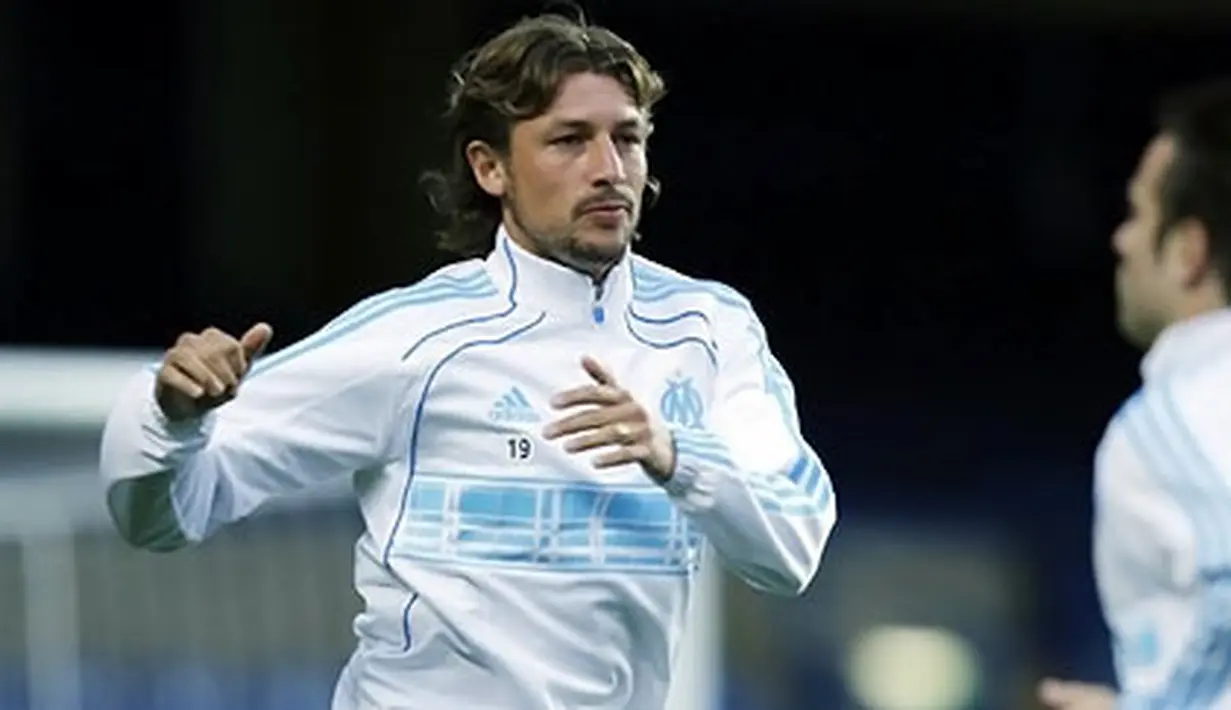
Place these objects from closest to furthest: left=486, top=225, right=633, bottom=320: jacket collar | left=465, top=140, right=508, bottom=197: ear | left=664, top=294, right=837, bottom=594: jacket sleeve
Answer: left=664, top=294, right=837, bottom=594: jacket sleeve
left=486, top=225, right=633, bottom=320: jacket collar
left=465, top=140, right=508, bottom=197: ear

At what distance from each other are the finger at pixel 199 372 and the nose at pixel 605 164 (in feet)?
1.97

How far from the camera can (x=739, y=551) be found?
4.78 m

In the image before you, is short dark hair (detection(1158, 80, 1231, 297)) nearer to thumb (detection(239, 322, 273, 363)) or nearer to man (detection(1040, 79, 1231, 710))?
man (detection(1040, 79, 1231, 710))

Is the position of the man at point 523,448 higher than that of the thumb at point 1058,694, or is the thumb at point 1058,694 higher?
the man at point 523,448

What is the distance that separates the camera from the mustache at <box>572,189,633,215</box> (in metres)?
4.86

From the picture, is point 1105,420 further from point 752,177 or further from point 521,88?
point 521,88

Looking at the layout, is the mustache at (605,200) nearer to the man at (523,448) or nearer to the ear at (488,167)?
the man at (523,448)

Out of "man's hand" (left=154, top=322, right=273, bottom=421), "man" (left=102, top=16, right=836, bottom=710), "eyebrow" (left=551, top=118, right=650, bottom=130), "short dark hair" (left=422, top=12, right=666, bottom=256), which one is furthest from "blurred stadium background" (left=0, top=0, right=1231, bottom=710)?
"man's hand" (left=154, top=322, right=273, bottom=421)

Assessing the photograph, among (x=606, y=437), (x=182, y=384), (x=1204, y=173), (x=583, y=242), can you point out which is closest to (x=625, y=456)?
(x=606, y=437)

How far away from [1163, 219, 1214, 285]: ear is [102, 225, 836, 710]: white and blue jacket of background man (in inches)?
25.6

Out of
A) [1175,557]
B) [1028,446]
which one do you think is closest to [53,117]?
[1028,446]

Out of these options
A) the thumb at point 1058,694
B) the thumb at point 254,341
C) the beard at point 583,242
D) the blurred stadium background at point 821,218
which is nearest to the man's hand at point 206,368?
the thumb at point 254,341

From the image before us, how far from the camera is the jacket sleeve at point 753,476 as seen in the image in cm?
469

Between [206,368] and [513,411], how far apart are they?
454 mm
